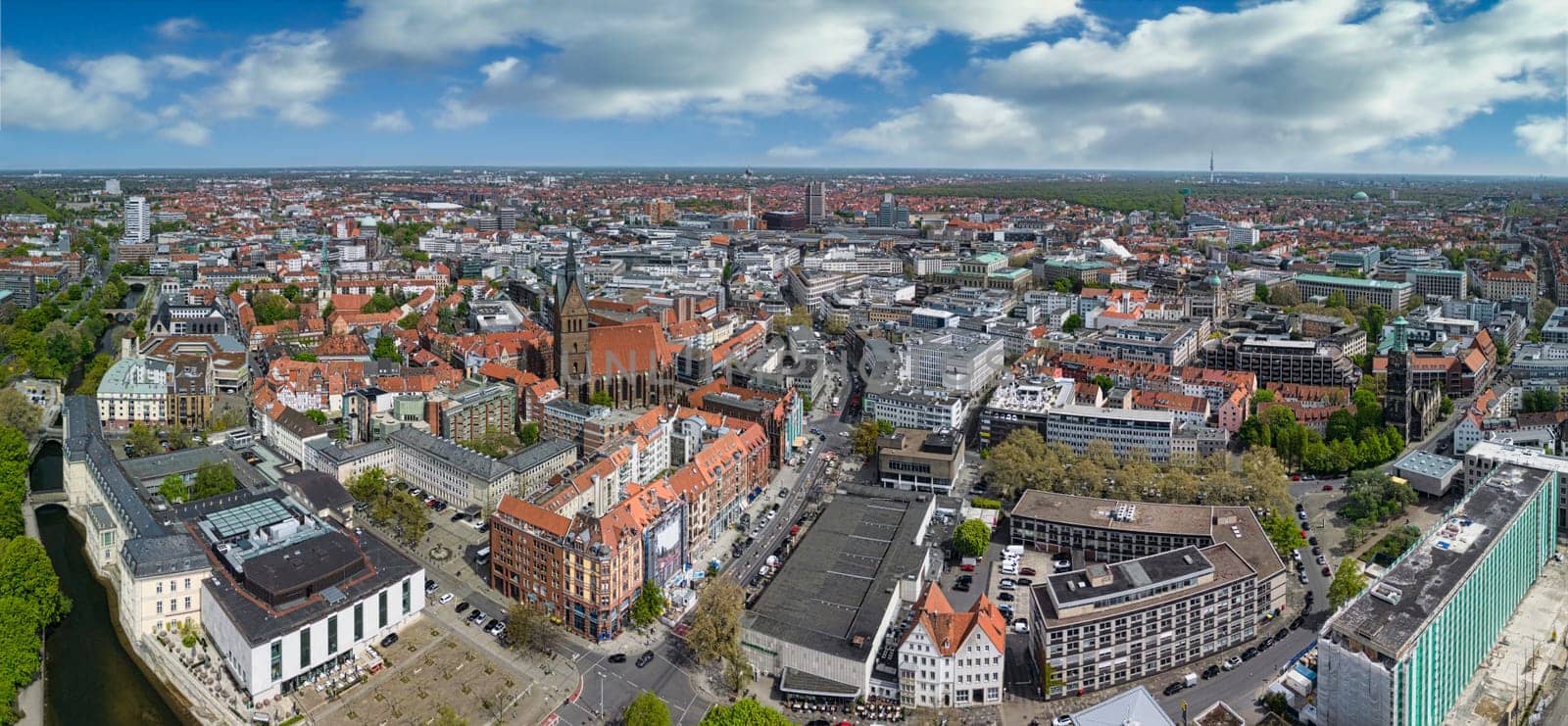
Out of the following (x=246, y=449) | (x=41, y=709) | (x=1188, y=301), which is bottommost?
(x=41, y=709)

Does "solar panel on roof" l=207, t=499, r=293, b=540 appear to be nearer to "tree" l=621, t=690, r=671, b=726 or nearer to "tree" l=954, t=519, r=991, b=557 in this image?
"tree" l=621, t=690, r=671, b=726

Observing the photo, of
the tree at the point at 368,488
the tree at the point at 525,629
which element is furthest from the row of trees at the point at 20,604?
the tree at the point at 525,629

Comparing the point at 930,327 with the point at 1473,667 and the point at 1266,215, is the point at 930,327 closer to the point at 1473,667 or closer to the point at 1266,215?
the point at 1473,667

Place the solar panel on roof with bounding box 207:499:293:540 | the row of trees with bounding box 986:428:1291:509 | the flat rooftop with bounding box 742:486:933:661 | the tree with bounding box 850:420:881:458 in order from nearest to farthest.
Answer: the flat rooftop with bounding box 742:486:933:661 → the solar panel on roof with bounding box 207:499:293:540 → the row of trees with bounding box 986:428:1291:509 → the tree with bounding box 850:420:881:458

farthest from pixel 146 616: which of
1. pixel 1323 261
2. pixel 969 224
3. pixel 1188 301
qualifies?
pixel 969 224

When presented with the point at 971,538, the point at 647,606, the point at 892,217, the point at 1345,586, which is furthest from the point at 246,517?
the point at 892,217

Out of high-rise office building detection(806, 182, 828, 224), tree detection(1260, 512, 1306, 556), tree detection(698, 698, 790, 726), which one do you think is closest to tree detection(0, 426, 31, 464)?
tree detection(698, 698, 790, 726)
